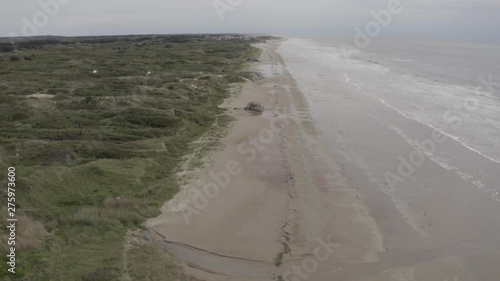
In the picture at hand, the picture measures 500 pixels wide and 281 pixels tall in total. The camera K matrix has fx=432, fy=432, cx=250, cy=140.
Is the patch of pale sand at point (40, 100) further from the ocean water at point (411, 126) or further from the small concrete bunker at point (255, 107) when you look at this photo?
the ocean water at point (411, 126)

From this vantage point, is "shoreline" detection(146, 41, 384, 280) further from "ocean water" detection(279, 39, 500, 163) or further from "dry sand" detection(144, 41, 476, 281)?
"ocean water" detection(279, 39, 500, 163)

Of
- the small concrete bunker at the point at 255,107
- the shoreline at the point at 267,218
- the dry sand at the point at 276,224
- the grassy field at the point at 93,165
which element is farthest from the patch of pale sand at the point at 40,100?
the dry sand at the point at 276,224

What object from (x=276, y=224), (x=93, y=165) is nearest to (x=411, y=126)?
(x=276, y=224)

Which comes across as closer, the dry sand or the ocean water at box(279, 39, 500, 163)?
the dry sand

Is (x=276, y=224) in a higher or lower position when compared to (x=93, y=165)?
lower

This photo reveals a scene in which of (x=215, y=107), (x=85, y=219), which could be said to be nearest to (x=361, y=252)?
(x=85, y=219)

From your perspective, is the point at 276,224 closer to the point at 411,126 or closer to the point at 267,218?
the point at 267,218

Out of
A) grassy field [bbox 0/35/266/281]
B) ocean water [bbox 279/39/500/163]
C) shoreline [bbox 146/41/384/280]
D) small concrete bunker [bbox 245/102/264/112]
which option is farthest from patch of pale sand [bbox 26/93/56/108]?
ocean water [bbox 279/39/500/163]

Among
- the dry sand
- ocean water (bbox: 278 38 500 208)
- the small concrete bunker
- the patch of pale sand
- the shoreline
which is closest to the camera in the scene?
the dry sand
